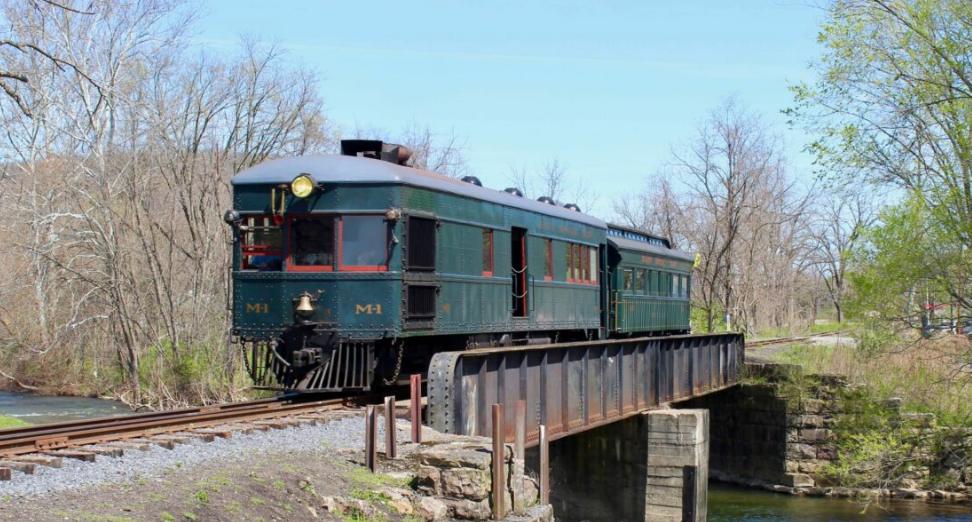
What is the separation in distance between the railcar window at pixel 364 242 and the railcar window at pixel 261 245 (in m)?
0.92

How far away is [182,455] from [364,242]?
4.59 m

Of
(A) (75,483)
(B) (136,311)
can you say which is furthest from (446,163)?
(A) (75,483)

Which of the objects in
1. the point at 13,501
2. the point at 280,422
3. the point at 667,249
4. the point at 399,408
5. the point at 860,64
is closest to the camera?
the point at 13,501

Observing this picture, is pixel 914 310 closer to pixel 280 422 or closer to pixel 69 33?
pixel 280 422

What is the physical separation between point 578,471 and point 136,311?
15.3 m

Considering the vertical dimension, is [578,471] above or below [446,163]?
below

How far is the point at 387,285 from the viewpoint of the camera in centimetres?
1329

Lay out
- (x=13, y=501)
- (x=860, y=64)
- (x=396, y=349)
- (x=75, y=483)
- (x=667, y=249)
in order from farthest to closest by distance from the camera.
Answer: (x=667, y=249), (x=860, y=64), (x=396, y=349), (x=75, y=483), (x=13, y=501)

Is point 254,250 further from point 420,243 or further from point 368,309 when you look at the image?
point 420,243

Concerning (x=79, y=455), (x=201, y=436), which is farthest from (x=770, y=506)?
(x=79, y=455)

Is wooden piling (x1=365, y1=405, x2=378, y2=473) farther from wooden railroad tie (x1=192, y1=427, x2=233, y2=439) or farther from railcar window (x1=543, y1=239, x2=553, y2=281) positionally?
railcar window (x1=543, y1=239, x2=553, y2=281)

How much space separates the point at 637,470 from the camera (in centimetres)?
2080

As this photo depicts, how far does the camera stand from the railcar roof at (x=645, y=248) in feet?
73.6

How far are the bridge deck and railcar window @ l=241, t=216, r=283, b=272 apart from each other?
3166 mm
